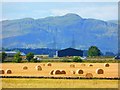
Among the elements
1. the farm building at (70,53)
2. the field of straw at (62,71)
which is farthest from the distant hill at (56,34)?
the field of straw at (62,71)

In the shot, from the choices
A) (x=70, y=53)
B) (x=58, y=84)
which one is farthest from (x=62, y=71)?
(x=70, y=53)

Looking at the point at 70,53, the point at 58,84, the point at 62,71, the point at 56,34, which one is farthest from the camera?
the point at 56,34

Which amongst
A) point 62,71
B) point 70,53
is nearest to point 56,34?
point 70,53

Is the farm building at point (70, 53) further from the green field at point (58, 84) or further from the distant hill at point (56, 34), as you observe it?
the green field at point (58, 84)

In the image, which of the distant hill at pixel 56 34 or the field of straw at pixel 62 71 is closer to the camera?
the field of straw at pixel 62 71

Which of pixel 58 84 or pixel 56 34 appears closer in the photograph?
pixel 58 84

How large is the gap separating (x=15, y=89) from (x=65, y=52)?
6858cm

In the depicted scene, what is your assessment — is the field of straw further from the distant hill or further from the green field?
the distant hill

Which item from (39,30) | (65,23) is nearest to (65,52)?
(39,30)

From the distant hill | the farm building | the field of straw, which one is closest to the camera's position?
the field of straw

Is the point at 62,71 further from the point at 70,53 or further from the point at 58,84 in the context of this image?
the point at 70,53

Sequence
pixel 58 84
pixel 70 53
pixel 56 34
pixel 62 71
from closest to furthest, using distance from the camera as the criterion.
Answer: pixel 58 84, pixel 62 71, pixel 70 53, pixel 56 34

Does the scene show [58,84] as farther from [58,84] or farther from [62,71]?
[62,71]

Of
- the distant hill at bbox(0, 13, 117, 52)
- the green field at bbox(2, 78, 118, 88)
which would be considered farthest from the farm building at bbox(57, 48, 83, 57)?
the green field at bbox(2, 78, 118, 88)
